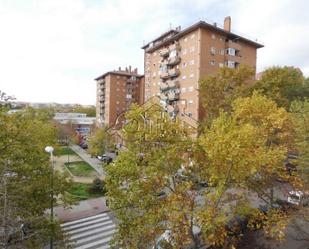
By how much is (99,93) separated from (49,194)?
211 feet

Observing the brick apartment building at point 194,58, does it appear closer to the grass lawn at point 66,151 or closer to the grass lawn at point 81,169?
the grass lawn at point 81,169

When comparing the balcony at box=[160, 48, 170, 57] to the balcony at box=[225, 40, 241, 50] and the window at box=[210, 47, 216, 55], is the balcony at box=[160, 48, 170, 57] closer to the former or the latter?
the window at box=[210, 47, 216, 55]

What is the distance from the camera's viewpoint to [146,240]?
8.36 metres

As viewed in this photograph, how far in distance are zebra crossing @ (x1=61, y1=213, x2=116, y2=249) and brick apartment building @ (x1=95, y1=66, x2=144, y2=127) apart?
155 feet

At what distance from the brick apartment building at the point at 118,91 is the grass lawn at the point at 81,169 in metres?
28.2

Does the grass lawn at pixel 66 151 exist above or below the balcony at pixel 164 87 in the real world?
below

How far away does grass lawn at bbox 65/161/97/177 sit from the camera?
100 ft

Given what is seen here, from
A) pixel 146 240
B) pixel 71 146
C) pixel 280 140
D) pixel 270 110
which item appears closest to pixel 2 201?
pixel 146 240

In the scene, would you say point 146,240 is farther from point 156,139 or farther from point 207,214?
point 156,139

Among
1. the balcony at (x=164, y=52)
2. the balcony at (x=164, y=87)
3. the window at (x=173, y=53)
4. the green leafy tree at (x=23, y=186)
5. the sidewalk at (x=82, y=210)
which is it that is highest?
the balcony at (x=164, y=52)

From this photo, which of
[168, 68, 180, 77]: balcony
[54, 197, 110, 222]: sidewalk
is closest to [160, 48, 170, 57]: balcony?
[168, 68, 180, 77]: balcony

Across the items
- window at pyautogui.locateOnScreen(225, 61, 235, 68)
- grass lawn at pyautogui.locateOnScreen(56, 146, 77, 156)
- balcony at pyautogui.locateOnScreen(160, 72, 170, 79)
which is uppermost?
window at pyautogui.locateOnScreen(225, 61, 235, 68)

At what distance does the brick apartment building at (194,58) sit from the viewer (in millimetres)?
35281

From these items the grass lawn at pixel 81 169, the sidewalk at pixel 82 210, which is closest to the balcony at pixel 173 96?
the grass lawn at pixel 81 169
